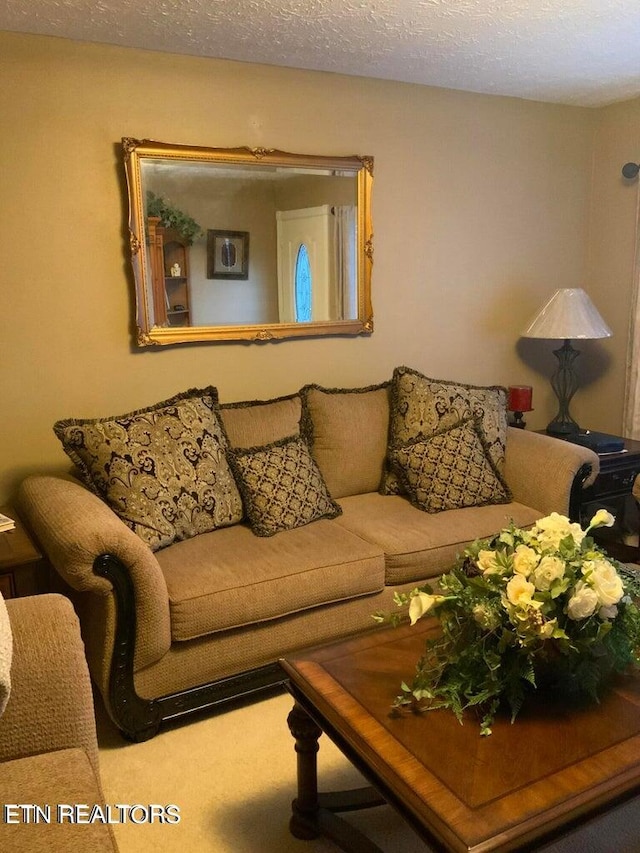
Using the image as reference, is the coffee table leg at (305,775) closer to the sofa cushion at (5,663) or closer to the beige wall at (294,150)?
the sofa cushion at (5,663)

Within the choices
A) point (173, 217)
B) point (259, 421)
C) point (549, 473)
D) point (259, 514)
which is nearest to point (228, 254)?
point (173, 217)

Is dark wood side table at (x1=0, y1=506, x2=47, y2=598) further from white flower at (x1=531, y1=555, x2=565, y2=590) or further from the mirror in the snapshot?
white flower at (x1=531, y1=555, x2=565, y2=590)

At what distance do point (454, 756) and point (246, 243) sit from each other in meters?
2.39

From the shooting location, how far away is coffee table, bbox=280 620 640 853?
4.27 ft

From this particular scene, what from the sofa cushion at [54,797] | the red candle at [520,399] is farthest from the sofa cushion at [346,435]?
the sofa cushion at [54,797]

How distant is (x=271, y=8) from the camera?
8.06 ft

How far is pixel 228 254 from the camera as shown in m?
3.16

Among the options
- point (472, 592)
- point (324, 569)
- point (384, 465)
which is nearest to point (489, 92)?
point (384, 465)

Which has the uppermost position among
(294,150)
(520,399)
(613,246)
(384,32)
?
(384,32)

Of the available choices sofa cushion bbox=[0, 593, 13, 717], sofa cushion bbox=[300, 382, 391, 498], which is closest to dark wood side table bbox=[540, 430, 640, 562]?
sofa cushion bbox=[300, 382, 391, 498]

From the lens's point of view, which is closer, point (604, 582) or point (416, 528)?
point (604, 582)

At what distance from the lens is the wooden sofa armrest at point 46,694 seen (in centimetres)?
150

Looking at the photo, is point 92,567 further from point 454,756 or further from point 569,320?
point 569,320

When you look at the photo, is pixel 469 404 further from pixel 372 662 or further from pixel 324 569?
pixel 372 662
